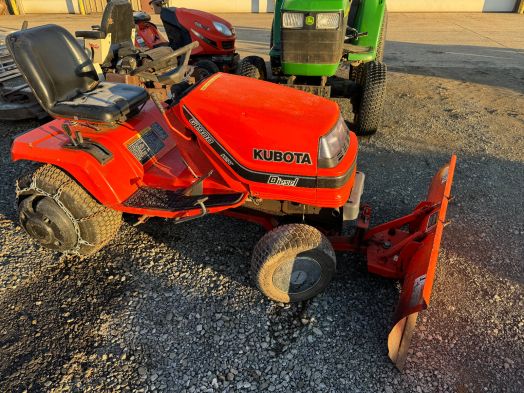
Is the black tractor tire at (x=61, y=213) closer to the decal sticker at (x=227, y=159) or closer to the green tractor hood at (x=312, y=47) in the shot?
the decal sticker at (x=227, y=159)

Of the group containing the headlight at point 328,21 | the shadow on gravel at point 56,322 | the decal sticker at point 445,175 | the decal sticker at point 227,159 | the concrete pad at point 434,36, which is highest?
the headlight at point 328,21

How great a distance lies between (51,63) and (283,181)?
198 centimetres

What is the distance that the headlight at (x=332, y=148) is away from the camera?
224cm

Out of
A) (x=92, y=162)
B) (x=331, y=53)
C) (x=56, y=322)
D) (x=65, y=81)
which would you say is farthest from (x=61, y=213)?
(x=331, y=53)

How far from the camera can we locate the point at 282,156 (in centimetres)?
228

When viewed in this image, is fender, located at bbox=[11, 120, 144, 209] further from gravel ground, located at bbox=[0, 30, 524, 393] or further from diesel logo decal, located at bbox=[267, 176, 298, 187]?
diesel logo decal, located at bbox=[267, 176, 298, 187]

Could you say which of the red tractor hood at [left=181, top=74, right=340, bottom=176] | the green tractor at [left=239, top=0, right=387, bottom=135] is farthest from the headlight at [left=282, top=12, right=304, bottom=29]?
the red tractor hood at [left=181, top=74, right=340, bottom=176]

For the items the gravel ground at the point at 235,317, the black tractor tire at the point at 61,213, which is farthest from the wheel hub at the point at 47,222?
the gravel ground at the point at 235,317

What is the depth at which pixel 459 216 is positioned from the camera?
11.1ft

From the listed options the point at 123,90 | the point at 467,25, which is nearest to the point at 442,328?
the point at 123,90

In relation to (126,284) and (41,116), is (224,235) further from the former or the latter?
(41,116)

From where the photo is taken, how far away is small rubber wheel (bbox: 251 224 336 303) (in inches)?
91.8

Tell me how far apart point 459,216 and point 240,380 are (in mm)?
2321

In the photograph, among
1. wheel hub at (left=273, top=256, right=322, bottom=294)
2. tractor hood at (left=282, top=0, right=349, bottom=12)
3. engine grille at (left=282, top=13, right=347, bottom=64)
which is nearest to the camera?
wheel hub at (left=273, top=256, right=322, bottom=294)
